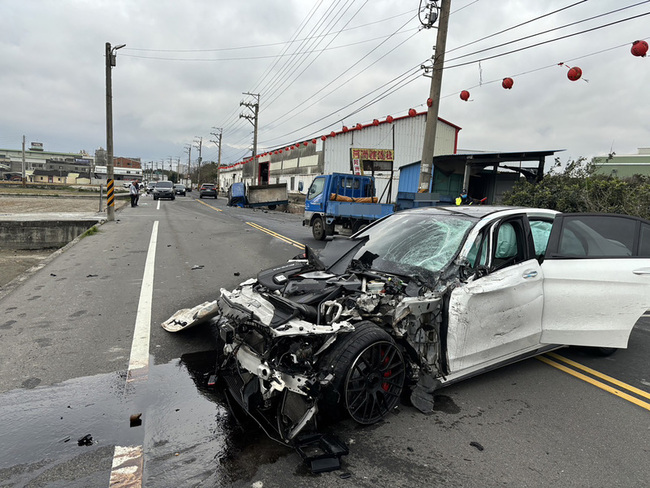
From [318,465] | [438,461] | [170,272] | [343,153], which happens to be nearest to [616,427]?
[438,461]

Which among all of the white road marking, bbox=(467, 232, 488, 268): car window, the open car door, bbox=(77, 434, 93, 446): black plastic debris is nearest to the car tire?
bbox=(467, 232, 488, 268): car window

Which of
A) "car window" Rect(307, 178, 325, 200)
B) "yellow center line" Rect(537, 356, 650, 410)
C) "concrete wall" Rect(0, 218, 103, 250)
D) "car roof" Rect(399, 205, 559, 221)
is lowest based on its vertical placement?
"concrete wall" Rect(0, 218, 103, 250)

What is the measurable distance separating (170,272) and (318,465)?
6.38 meters

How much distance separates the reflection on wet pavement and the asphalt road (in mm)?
10

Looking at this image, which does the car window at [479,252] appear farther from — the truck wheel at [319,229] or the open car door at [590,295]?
the truck wheel at [319,229]

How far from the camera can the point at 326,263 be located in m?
4.09

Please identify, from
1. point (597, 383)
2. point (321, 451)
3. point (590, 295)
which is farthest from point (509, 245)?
point (321, 451)

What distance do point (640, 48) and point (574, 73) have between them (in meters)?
1.74

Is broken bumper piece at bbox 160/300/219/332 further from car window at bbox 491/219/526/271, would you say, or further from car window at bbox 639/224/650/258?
car window at bbox 639/224/650/258

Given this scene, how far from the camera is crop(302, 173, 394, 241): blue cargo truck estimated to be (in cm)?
1295

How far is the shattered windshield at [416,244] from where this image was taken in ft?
12.6

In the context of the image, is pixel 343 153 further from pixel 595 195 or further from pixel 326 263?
pixel 326 263

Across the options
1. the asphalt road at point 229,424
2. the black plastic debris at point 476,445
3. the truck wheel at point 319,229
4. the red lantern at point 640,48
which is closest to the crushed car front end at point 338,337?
the asphalt road at point 229,424

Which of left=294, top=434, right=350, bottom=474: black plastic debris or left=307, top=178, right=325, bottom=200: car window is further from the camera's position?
left=307, top=178, right=325, bottom=200: car window
